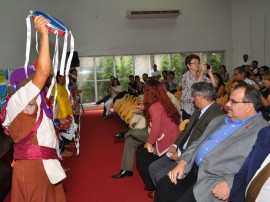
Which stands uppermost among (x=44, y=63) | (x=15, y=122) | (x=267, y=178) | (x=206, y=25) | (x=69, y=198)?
(x=206, y=25)

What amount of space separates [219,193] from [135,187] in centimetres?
181

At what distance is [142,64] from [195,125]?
9.51 metres

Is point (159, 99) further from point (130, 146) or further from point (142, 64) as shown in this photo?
point (142, 64)

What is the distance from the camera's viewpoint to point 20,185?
1.96 meters

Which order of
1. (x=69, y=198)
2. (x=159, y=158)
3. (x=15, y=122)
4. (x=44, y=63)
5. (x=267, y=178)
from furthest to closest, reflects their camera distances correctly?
1. (x=69, y=198)
2. (x=159, y=158)
3. (x=15, y=122)
4. (x=44, y=63)
5. (x=267, y=178)

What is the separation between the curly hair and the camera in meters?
3.27

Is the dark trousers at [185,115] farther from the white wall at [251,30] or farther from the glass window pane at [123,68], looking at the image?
the glass window pane at [123,68]

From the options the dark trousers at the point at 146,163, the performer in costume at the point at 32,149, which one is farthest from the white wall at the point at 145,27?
the performer in costume at the point at 32,149

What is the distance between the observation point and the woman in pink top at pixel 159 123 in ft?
10.7

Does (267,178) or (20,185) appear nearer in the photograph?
(267,178)

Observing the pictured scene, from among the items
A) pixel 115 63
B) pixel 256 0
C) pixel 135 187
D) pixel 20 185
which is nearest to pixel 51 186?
pixel 20 185

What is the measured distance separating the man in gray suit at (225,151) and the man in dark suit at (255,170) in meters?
0.15

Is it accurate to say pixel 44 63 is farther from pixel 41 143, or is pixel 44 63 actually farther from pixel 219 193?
pixel 219 193

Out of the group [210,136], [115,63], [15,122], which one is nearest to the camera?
[15,122]
